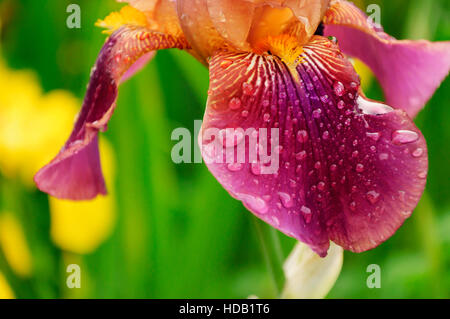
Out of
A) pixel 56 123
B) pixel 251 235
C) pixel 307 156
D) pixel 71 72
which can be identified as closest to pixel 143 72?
pixel 56 123

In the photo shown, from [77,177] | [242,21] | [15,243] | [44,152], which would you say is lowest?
[15,243]

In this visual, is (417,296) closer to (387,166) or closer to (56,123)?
(387,166)

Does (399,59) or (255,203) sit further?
(399,59)

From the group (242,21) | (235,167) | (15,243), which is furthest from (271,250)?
(15,243)

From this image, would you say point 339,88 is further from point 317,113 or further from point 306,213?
point 306,213

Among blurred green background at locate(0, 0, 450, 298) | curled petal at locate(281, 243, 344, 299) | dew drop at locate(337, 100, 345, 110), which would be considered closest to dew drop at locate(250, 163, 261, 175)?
dew drop at locate(337, 100, 345, 110)

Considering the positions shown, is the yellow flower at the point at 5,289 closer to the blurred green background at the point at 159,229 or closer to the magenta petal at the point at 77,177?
the blurred green background at the point at 159,229
